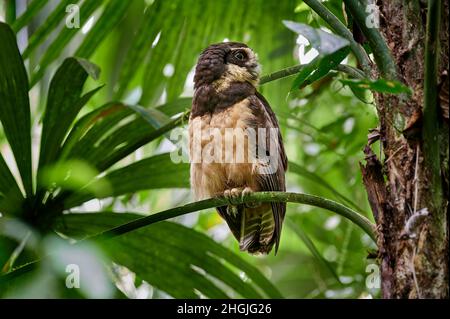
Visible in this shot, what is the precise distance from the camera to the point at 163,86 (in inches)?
139

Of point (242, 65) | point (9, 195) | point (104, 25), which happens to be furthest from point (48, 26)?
point (242, 65)

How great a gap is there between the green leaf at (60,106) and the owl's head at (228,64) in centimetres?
59

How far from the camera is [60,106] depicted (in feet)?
9.95

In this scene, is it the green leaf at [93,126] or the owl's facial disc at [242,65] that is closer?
the green leaf at [93,126]

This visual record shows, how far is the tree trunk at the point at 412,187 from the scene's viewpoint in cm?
173

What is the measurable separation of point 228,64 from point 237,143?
1.53 feet

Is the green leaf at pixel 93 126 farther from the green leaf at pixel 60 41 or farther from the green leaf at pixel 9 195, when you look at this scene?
the green leaf at pixel 60 41

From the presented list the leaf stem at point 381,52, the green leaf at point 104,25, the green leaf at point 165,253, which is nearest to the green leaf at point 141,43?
the green leaf at point 104,25

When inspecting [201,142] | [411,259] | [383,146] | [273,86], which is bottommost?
[411,259]

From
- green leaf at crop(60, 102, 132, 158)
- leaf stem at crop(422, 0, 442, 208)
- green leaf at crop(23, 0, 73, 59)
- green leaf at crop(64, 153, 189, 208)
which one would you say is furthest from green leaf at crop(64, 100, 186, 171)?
leaf stem at crop(422, 0, 442, 208)

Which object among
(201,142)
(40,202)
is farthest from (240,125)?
(40,202)

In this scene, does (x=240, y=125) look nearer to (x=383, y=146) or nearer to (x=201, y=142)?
(x=201, y=142)

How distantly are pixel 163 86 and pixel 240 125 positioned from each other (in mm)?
679

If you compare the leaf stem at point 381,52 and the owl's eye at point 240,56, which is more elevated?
the owl's eye at point 240,56
